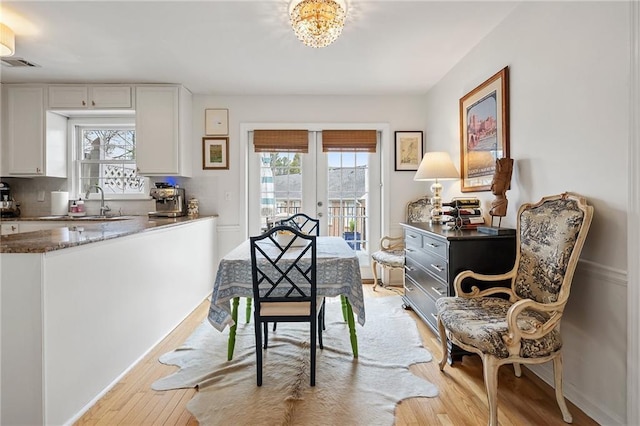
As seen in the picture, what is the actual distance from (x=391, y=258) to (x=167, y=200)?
2.69 metres

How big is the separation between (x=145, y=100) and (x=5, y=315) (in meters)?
3.00

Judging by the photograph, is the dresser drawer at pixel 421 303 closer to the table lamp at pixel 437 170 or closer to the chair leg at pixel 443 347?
the chair leg at pixel 443 347

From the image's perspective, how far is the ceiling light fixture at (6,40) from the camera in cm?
253

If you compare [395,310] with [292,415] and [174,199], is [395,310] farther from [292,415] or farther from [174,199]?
[174,199]

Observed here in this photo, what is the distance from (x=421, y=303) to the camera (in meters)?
2.96

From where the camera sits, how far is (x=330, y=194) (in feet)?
14.9

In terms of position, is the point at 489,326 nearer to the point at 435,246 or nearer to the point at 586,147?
the point at 435,246

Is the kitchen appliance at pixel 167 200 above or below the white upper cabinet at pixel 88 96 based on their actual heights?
below

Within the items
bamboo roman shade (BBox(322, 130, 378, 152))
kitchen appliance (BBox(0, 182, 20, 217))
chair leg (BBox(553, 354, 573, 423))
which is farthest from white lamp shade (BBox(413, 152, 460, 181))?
kitchen appliance (BBox(0, 182, 20, 217))

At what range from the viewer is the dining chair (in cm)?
201

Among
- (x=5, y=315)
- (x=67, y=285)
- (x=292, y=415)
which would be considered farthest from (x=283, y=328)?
(x=5, y=315)

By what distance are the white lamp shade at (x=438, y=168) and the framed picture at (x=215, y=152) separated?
2.47 meters

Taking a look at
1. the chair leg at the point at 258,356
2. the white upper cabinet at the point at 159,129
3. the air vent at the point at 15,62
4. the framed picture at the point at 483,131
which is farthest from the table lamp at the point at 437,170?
the air vent at the point at 15,62

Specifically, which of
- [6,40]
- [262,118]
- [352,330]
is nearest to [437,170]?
[352,330]
